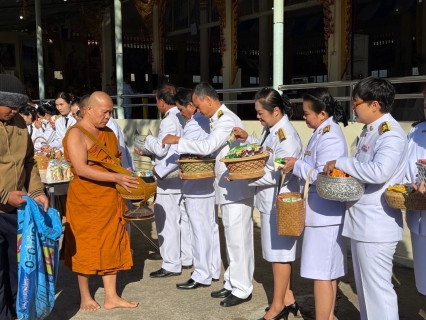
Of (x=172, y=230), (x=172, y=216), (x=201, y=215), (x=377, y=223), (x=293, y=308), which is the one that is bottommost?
(x=293, y=308)

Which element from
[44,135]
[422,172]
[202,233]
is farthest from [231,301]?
[44,135]

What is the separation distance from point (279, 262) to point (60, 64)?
15.7 metres

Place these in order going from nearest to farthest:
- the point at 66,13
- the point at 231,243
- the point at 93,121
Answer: the point at 93,121 → the point at 231,243 → the point at 66,13

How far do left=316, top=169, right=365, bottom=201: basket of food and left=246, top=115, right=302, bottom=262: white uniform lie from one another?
2.22ft

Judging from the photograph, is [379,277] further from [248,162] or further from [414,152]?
[248,162]

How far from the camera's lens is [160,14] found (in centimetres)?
1227

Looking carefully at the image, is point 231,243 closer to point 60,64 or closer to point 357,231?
point 357,231

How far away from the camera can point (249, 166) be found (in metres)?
3.26

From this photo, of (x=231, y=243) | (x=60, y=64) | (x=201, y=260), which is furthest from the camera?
(x=60, y=64)

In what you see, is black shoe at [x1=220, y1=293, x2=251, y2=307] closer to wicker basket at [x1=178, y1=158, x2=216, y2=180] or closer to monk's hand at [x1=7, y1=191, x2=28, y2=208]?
wicker basket at [x1=178, y1=158, x2=216, y2=180]

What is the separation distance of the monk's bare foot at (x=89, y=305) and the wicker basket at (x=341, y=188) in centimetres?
217

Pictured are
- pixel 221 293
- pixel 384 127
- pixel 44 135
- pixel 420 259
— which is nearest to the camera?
pixel 384 127

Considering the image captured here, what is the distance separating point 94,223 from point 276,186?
1386mm

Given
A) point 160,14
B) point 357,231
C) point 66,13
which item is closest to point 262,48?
point 160,14
